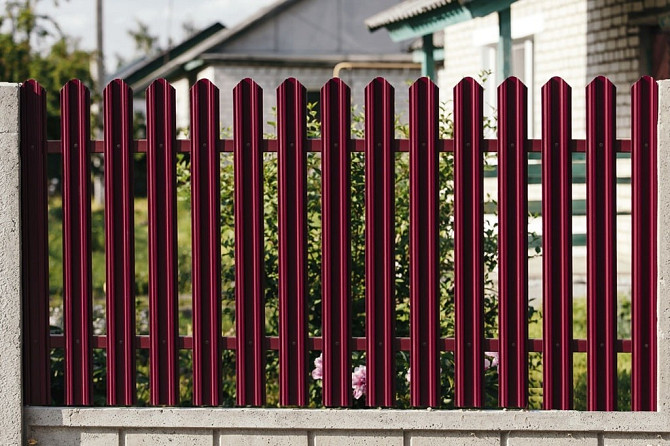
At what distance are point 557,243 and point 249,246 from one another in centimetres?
129

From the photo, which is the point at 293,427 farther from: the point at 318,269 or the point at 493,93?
the point at 493,93

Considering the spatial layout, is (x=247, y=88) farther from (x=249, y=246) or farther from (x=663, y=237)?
(x=663, y=237)

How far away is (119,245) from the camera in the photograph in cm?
505

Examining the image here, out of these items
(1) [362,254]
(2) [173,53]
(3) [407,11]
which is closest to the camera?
(1) [362,254]

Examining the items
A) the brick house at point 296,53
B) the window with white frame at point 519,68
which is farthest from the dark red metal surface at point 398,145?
the brick house at point 296,53

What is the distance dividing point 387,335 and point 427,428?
418 millimetres

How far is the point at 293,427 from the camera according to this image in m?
4.90

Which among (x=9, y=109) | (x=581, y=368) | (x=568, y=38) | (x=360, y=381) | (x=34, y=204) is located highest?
(x=568, y=38)

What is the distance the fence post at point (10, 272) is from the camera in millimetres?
4980

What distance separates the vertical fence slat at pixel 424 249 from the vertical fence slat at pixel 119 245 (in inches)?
47.0

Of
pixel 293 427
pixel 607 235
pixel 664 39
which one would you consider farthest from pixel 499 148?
pixel 664 39

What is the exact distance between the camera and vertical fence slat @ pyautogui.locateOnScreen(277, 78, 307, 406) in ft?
16.3

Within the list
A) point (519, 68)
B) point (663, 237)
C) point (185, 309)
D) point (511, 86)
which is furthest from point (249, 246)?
point (519, 68)

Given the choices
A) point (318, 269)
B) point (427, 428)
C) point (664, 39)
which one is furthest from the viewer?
point (664, 39)
